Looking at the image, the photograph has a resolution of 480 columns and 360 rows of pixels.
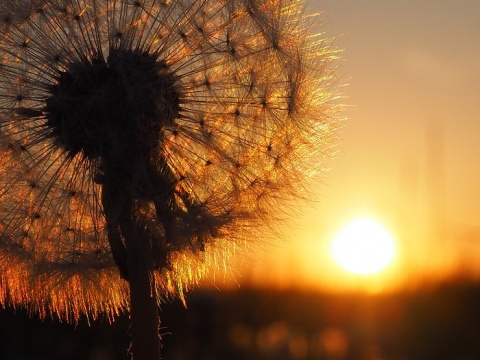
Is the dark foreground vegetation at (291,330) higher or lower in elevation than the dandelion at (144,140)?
lower

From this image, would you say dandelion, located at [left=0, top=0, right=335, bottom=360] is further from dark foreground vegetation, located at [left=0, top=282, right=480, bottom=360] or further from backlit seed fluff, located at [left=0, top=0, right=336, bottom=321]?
dark foreground vegetation, located at [left=0, top=282, right=480, bottom=360]

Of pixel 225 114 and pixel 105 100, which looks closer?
pixel 105 100

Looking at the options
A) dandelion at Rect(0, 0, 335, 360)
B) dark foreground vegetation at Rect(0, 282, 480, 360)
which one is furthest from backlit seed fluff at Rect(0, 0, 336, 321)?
dark foreground vegetation at Rect(0, 282, 480, 360)

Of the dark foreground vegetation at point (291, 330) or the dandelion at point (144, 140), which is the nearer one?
the dandelion at point (144, 140)

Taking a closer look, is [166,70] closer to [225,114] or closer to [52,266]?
[225,114]

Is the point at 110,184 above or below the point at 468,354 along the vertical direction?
above

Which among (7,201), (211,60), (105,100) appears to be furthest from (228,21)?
(7,201)

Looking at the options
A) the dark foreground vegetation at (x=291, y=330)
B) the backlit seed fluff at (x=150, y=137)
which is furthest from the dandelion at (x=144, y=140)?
the dark foreground vegetation at (x=291, y=330)

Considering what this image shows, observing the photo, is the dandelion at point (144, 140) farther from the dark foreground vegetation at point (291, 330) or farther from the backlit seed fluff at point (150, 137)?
the dark foreground vegetation at point (291, 330)
